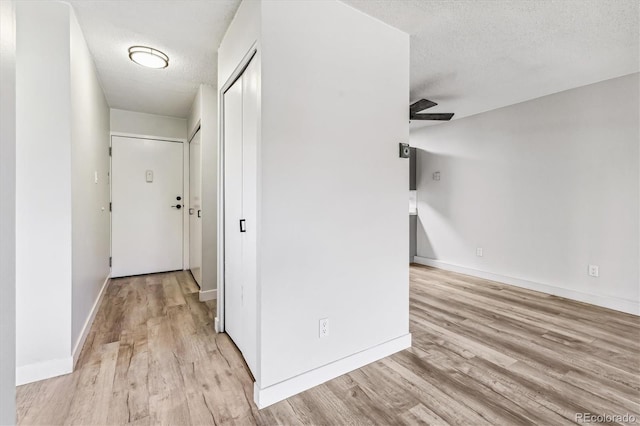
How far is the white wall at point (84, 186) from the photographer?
203 centimetres

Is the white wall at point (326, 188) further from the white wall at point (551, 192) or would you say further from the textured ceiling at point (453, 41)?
the white wall at point (551, 192)

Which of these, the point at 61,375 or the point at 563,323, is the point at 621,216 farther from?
the point at 61,375

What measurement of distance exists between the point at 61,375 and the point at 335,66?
2598mm

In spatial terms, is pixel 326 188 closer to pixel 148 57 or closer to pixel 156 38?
pixel 156 38

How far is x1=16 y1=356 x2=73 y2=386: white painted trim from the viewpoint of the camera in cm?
180

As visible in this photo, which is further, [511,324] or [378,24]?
[511,324]

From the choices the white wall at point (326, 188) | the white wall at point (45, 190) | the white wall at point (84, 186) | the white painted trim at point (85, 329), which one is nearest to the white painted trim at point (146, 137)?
the white wall at point (84, 186)

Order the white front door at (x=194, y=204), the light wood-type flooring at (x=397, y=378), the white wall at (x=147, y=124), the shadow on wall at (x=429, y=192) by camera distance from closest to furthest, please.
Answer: the light wood-type flooring at (x=397, y=378) < the white front door at (x=194, y=204) < the white wall at (x=147, y=124) < the shadow on wall at (x=429, y=192)

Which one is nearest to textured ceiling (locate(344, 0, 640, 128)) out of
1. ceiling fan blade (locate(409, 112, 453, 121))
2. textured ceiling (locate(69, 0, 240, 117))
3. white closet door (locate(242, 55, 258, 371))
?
ceiling fan blade (locate(409, 112, 453, 121))

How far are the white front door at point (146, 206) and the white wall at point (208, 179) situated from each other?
1440 millimetres

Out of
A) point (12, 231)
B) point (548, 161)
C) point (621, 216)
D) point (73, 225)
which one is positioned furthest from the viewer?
point (548, 161)

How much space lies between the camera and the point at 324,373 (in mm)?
1819

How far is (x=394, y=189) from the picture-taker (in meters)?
2.18

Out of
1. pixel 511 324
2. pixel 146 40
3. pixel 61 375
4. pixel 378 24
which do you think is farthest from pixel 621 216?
pixel 61 375
